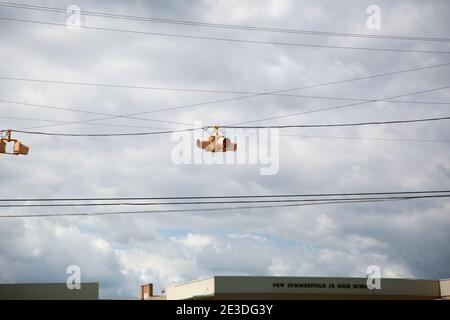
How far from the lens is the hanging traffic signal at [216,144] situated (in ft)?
77.5

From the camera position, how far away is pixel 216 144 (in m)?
24.0

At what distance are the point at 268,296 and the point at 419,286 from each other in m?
15.1

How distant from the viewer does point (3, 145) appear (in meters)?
24.7

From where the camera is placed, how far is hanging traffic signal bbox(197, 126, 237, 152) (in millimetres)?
23625

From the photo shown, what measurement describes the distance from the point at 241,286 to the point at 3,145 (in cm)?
3497

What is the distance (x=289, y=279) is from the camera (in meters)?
57.6
